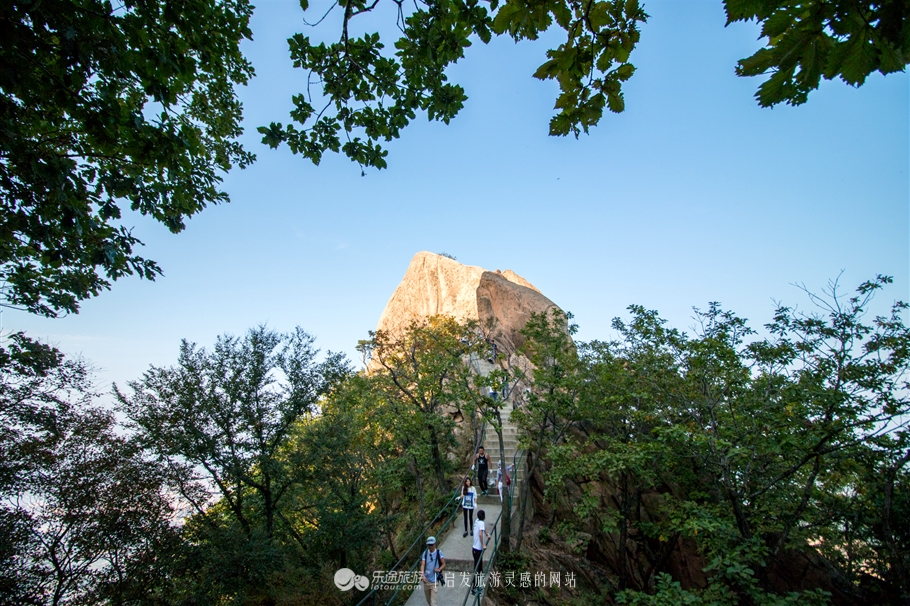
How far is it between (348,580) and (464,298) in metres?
19.6

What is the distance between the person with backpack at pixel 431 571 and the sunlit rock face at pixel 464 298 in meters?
13.2

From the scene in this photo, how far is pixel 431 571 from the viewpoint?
6.96 meters

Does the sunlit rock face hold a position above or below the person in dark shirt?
above

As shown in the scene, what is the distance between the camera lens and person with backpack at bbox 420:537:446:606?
22.7 feet

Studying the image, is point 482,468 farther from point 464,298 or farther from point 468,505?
point 464,298

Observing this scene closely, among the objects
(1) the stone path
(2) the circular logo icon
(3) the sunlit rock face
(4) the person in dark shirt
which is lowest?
(2) the circular logo icon

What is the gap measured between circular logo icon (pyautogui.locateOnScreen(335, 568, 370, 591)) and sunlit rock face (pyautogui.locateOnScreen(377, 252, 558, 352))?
1166 centimetres

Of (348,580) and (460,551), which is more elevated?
(460,551)

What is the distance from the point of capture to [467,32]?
2.65 m

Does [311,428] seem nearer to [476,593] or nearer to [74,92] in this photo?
[476,593]

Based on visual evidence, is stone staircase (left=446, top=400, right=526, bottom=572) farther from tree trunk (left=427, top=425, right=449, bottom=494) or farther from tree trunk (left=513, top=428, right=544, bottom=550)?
tree trunk (left=427, top=425, right=449, bottom=494)

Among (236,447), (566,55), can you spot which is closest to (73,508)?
(236,447)

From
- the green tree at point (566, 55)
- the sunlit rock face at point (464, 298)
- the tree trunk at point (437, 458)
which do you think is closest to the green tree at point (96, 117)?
the green tree at point (566, 55)

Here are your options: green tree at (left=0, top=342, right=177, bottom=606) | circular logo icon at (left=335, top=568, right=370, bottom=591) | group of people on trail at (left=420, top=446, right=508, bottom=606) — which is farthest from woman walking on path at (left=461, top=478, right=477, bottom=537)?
green tree at (left=0, top=342, right=177, bottom=606)
